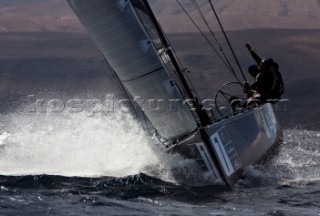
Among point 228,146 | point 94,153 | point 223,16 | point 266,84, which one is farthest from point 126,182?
point 223,16

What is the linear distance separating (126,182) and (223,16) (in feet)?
439

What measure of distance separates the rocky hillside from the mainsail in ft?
395

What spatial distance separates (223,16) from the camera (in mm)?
141375

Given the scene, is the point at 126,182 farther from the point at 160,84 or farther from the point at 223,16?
the point at 223,16

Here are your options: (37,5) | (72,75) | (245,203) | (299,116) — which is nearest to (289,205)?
(245,203)

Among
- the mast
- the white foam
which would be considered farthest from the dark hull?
the mast

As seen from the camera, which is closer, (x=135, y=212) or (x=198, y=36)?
(x=135, y=212)

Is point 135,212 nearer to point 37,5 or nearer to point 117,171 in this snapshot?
point 117,171

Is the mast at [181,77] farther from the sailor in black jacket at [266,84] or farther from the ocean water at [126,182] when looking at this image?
the sailor in black jacket at [266,84]

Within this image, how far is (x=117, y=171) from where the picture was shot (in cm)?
1098

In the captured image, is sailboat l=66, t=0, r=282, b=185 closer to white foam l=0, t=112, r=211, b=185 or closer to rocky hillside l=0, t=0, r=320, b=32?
white foam l=0, t=112, r=211, b=185

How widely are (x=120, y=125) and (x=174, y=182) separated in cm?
432

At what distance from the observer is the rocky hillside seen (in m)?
136

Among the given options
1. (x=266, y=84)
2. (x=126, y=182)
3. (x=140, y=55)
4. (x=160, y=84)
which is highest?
(x=266, y=84)
